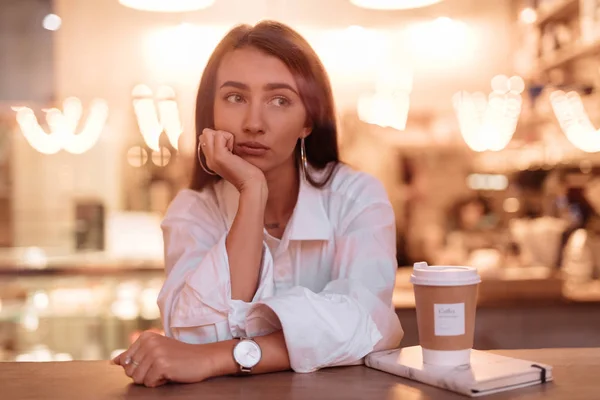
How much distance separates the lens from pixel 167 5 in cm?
393

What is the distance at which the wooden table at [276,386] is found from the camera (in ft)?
3.37

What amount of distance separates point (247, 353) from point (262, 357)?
25 millimetres

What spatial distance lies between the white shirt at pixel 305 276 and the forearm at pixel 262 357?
0.02 meters

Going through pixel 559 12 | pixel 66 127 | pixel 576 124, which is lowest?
pixel 576 124

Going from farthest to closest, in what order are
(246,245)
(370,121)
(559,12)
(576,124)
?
(370,121) < (559,12) < (576,124) < (246,245)

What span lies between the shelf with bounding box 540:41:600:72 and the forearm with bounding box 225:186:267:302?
2.40m

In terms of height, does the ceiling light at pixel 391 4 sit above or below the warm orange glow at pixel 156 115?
above

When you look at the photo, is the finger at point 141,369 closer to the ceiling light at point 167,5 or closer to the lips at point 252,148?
the lips at point 252,148

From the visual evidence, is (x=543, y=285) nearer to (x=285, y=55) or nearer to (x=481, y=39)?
Answer: (x=481, y=39)

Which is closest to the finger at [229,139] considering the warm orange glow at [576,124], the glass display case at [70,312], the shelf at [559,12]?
the glass display case at [70,312]

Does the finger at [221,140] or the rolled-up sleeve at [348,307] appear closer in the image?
the rolled-up sleeve at [348,307]

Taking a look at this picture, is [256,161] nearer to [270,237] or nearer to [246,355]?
[270,237]

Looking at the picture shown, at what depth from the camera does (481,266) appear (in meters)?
3.61

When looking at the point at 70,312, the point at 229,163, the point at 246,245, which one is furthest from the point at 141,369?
the point at 70,312
